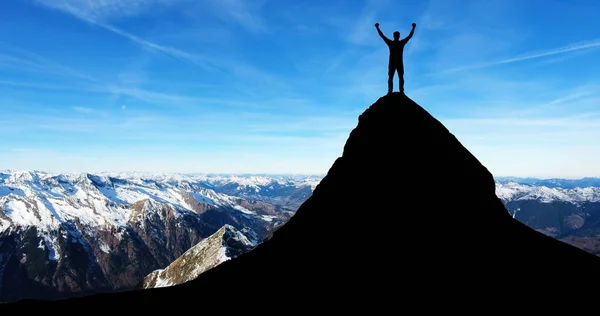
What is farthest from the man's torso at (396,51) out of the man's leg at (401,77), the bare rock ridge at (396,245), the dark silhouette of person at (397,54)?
the bare rock ridge at (396,245)

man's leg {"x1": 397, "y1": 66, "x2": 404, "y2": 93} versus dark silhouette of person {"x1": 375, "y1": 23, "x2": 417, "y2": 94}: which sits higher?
dark silhouette of person {"x1": 375, "y1": 23, "x2": 417, "y2": 94}

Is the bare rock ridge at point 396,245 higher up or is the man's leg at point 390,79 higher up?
the man's leg at point 390,79

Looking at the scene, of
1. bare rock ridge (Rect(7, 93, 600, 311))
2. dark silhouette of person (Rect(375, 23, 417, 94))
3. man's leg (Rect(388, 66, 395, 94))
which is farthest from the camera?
man's leg (Rect(388, 66, 395, 94))

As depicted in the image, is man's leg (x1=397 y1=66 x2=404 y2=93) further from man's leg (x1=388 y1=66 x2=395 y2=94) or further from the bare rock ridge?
the bare rock ridge

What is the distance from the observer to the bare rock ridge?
806 inches

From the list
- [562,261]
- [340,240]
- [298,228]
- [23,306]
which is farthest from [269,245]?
[562,261]

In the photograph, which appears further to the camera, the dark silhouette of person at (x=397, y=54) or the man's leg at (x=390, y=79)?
the man's leg at (x=390, y=79)

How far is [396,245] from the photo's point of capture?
860 inches

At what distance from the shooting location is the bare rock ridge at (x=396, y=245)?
20469 mm

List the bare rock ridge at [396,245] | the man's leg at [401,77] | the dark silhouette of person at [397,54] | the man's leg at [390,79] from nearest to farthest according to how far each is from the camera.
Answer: the bare rock ridge at [396,245] → the dark silhouette of person at [397,54] → the man's leg at [401,77] → the man's leg at [390,79]

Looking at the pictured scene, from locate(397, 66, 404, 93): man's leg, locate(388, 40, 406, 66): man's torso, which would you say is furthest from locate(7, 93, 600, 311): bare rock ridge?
locate(388, 40, 406, 66): man's torso

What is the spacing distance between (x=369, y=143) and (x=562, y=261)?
49.2 ft

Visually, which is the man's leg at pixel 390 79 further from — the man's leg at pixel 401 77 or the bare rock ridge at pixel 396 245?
the bare rock ridge at pixel 396 245

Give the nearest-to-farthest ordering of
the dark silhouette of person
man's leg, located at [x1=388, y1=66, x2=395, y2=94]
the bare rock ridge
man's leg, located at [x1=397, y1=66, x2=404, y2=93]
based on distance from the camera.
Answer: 1. the bare rock ridge
2. the dark silhouette of person
3. man's leg, located at [x1=397, y1=66, x2=404, y2=93]
4. man's leg, located at [x1=388, y1=66, x2=395, y2=94]
